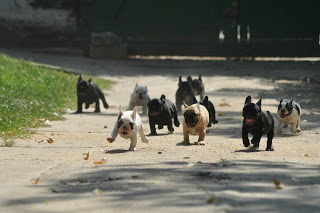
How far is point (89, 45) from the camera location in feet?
107

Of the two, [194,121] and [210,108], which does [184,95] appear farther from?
[194,121]

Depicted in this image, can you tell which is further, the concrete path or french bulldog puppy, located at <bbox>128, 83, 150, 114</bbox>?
french bulldog puppy, located at <bbox>128, 83, 150, 114</bbox>

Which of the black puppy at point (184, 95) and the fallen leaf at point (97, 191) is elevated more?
the black puppy at point (184, 95)

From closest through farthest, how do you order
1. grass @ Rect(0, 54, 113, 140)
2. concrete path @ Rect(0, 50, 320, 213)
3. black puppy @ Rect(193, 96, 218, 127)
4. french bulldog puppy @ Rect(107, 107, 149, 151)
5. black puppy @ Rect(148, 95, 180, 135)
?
concrete path @ Rect(0, 50, 320, 213) < french bulldog puppy @ Rect(107, 107, 149, 151) < black puppy @ Rect(148, 95, 180, 135) < black puppy @ Rect(193, 96, 218, 127) < grass @ Rect(0, 54, 113, 140)

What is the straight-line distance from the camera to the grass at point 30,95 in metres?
14.2

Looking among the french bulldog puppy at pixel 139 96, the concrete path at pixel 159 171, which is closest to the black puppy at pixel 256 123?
the concrete path at pixel 159 171

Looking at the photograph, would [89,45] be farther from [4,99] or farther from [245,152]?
[245,152]

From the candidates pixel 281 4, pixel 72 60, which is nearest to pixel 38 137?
pixel 72 60

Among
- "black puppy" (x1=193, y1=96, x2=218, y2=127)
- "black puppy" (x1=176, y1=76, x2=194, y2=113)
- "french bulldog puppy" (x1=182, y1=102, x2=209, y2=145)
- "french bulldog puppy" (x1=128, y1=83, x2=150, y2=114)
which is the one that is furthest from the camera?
"black puppy" (x1=176, y1=76, x2=194, y2=113)

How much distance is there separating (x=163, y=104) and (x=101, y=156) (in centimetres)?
291

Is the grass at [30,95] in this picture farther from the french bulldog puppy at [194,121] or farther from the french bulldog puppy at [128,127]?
the french bulldog puppy at [194,121]

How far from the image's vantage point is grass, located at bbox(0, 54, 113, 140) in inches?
560

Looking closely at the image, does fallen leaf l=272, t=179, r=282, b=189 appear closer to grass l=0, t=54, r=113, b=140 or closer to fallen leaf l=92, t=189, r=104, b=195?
fallen leaf l=92, t=189, r=104, b=195

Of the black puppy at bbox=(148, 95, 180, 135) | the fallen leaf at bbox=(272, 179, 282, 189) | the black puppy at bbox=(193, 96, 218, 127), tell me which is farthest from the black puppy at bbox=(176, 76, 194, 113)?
the fallen leaf at bbox=(272, 179, 282, 189)
